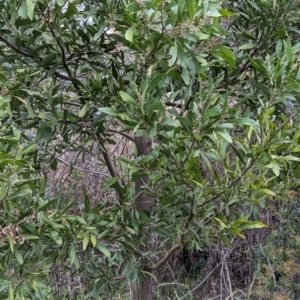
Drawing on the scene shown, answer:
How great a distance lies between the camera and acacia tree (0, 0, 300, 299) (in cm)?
95

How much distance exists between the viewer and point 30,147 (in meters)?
0.97

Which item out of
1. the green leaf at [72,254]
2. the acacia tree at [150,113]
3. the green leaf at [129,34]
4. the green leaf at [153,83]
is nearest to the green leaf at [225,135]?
the acacia tree at [150,113]

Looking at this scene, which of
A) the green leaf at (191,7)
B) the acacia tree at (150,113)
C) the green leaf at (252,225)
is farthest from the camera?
the green leaf at (252,225)

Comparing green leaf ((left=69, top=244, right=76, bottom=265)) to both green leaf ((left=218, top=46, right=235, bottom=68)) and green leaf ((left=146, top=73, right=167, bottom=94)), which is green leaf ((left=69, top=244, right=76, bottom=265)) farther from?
green leaf ((left=218, top=46, right=235, bottom=68))

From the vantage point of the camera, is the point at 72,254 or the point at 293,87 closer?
the point at 293,87

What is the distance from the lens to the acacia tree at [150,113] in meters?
0.95

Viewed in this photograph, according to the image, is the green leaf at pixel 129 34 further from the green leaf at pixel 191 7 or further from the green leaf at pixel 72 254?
the green leaf at pixel 72 254

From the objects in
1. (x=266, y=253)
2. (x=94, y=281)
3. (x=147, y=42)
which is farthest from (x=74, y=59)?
(x=266, y=253)

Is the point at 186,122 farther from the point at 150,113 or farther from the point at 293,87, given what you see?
the point at 293,87

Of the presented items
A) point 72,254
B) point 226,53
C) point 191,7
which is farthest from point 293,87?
point 72,254

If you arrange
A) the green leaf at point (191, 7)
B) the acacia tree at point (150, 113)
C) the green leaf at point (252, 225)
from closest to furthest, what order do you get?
the green leaf at point (191, 7) → the acacia tree at point (150, 113) → the green leaf at point (252, 225)

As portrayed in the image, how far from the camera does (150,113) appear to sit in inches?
37.5

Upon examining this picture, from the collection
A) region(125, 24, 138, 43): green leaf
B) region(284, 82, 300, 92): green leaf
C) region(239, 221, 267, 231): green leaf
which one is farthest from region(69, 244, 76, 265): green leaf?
region(284, 82, 300, 92): green leaf

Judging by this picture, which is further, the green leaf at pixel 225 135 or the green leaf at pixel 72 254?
the green leaf at pixel 72 254
